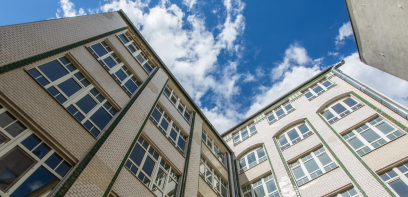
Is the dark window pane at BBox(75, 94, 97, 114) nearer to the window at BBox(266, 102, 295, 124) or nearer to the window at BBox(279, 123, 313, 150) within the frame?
the window at BBox(279, 123, 313, 150)

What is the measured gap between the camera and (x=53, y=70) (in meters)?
9.51

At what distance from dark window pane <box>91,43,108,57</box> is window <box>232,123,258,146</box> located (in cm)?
1516

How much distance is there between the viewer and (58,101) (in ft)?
28.4

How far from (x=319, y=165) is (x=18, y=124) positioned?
1607 cm

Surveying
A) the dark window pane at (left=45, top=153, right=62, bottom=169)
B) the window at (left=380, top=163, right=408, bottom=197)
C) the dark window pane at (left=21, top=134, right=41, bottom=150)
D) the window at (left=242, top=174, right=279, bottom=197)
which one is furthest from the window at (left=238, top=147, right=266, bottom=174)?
the dark window pane at (left=21, top=134, right=41, bottom=150)

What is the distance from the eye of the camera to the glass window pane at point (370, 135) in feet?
45.3

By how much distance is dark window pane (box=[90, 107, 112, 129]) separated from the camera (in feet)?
33.2

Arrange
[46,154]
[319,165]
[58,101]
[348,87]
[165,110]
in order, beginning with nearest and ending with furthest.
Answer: [46,154]
[58,101]
[319,165]
[165,110]
[348,87]

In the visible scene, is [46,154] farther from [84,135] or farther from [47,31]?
[47,31]

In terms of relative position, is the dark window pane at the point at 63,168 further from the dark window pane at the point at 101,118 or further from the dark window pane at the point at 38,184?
the dark window pane at the point at 101,118

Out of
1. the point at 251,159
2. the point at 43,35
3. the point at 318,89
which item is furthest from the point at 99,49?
the point at 318,89

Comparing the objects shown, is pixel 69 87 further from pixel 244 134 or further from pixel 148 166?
pixel 244 134

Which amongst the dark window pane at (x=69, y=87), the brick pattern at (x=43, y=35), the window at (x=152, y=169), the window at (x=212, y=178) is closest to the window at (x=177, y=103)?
the window at (x=212, y=178)

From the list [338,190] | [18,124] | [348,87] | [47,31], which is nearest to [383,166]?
[338,190]
